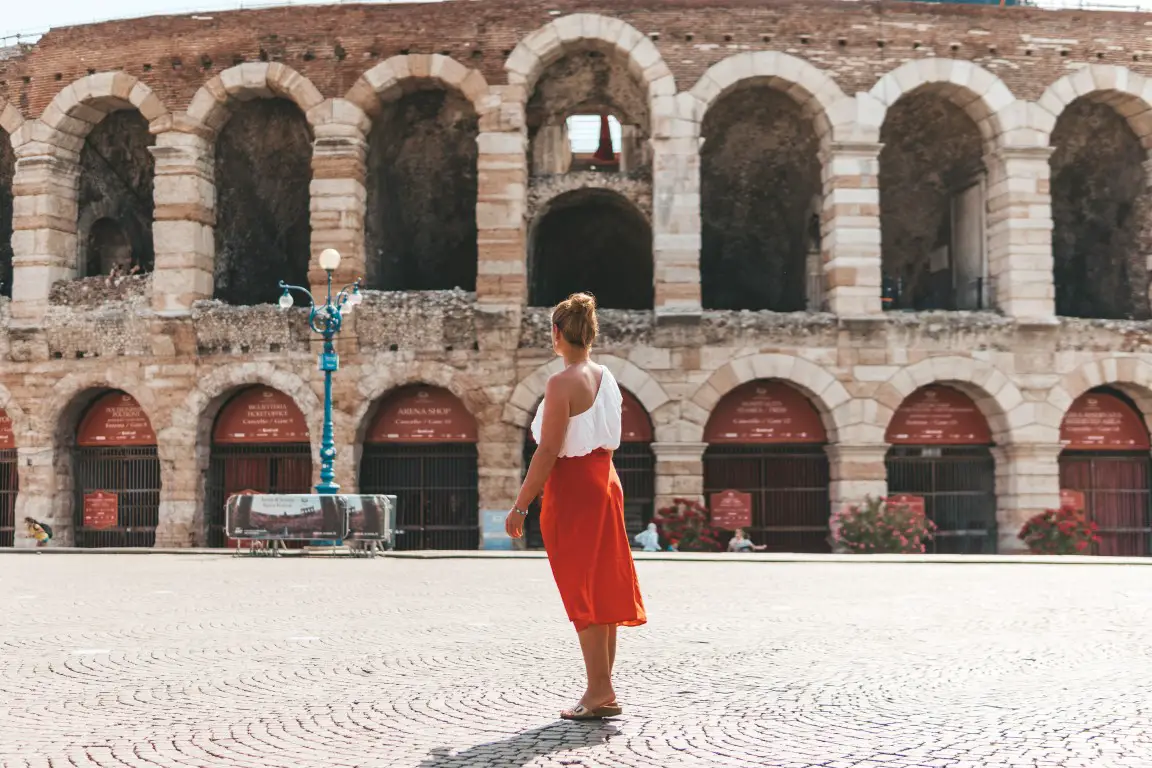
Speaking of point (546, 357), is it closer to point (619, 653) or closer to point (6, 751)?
point (619, 653)

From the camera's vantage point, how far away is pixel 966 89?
2358cm

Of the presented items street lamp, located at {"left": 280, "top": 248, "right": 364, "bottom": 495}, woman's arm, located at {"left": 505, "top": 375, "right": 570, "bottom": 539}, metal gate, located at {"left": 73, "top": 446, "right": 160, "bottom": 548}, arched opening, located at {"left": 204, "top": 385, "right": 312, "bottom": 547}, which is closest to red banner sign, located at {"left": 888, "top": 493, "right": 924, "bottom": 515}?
street lamp, located at {"left": 280, "top": 248, "right": 364, "bottom": 495}

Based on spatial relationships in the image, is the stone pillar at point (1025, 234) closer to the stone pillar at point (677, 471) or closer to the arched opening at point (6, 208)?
the stone pillar at point (677, 471)

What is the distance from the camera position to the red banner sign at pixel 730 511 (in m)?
23.6

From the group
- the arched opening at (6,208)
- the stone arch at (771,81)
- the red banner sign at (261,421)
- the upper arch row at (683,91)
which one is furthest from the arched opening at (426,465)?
the arched opening at (6,208)

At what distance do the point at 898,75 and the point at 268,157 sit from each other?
44.7 feet

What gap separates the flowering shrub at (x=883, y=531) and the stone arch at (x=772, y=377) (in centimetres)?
183

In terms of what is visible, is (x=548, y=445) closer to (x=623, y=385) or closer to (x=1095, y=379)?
(x=623, y=385)

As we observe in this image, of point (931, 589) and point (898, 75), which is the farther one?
point (898, 75)

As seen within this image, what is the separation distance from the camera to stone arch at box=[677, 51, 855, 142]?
23.3 meters

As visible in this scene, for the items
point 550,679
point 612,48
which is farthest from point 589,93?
point 550,679

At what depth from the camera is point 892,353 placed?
23.2m

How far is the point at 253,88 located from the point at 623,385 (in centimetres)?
976

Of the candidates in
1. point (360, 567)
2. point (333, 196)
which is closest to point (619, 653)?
point (360, 567)
